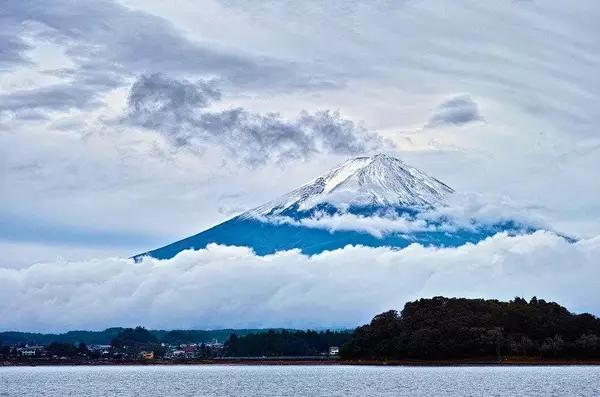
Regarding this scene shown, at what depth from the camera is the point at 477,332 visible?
131 m

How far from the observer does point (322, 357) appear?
639 feet

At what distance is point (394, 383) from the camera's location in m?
91.0

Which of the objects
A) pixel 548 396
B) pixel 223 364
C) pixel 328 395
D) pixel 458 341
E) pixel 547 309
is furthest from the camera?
pixel 223 364

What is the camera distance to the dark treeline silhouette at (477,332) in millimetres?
132000

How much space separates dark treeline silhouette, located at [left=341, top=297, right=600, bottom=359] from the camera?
13200cm

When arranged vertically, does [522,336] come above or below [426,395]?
above

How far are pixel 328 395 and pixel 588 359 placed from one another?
210 feet

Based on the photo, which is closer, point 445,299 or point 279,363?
point 445,299

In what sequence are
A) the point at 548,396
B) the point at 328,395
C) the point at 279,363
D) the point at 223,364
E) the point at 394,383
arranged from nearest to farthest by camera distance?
the point at 548,396, the point at 328,395, the point at 394,383, the point at 279,363, the point at 223,364

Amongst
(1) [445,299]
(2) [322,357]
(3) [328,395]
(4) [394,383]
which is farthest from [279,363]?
(3) [328,395]

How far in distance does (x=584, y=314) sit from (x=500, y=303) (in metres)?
13.1

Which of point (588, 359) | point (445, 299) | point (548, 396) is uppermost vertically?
point (445, 299)

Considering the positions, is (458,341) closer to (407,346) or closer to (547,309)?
(407,346)

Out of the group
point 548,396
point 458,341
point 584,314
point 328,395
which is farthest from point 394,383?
point 584,314
